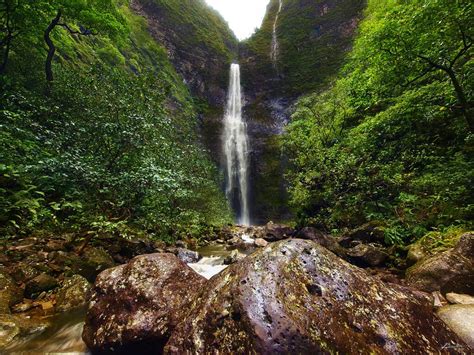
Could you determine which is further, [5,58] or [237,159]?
[237,159]

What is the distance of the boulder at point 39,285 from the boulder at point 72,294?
0.63 feet

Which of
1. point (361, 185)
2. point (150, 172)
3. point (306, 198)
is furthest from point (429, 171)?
point (150, 172)

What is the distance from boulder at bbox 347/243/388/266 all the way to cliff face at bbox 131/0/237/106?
97.1ft

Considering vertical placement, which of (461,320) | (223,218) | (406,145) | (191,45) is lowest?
(461,320)

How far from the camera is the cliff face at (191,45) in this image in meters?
32.6

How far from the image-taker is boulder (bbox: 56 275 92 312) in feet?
14.9

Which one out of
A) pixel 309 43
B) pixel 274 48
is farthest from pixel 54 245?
pixel 274 48

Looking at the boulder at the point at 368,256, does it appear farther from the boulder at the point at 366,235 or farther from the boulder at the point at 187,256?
the boulder at the point at 187,256

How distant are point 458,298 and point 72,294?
6.31 metres

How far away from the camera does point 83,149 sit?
281 inches

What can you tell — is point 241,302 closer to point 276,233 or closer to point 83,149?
point 83,149

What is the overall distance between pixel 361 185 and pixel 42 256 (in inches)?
349

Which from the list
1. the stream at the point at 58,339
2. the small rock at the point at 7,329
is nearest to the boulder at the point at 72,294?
the stream at the point at 58,339

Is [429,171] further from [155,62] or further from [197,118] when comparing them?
[155,62]
